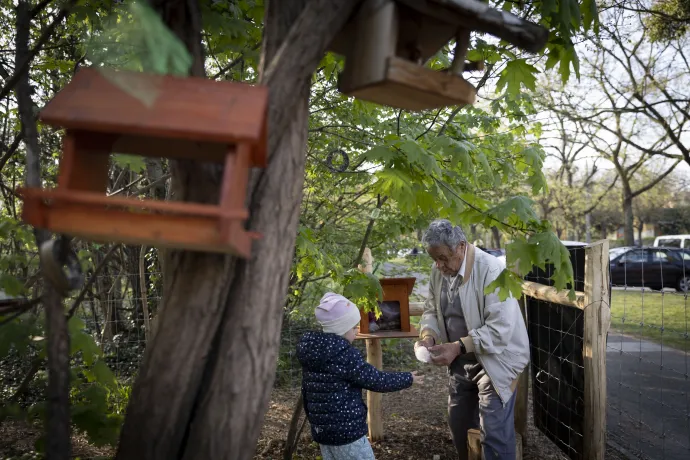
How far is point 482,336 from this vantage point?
359cm

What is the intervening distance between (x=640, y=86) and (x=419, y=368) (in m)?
14.7

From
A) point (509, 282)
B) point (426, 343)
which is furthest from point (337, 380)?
point (509, 282)

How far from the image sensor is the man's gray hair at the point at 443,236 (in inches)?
141

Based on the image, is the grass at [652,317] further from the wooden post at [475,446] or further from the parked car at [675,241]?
the parked car at [675,241]

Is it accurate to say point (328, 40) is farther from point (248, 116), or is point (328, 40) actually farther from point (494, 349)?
point (494, 349)

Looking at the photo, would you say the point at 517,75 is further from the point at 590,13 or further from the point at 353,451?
the point at 353,451

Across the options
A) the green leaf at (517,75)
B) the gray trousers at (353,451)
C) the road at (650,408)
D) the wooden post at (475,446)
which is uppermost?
the green leaf at (517,75)

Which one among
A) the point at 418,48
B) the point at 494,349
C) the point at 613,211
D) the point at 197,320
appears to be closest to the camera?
the point at 197,320

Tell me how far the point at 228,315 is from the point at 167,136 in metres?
0.48

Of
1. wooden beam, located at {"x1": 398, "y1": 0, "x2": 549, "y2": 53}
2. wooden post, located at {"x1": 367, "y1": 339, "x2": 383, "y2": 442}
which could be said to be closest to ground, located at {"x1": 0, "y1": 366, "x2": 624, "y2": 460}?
wooden post, located at {"x1": 367, "y1": 339, "x2": 383, "y2": 442}

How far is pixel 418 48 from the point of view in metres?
1.96

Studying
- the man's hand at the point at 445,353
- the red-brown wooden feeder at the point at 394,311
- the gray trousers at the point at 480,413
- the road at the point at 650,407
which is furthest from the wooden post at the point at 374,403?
the man's hand at the point at 445,353

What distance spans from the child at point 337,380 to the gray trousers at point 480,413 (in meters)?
0.87

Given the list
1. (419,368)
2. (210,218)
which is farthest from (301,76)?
(419,368)
